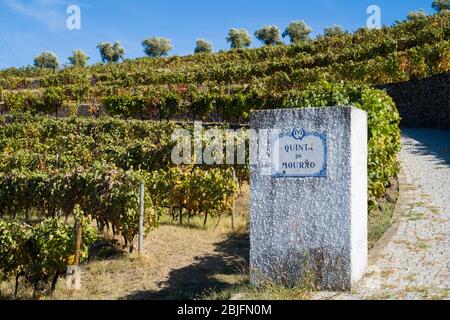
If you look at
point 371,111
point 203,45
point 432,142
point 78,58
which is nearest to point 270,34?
point 203,45

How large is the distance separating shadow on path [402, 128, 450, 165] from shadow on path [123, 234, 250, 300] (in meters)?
7.86

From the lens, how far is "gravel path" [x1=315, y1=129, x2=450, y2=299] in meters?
6.04

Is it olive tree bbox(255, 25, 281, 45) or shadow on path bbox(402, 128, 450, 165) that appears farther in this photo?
olive tree bbox(255, 25, 281, 45)

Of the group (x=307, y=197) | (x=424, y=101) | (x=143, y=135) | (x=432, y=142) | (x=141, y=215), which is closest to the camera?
(x=307, y=197)

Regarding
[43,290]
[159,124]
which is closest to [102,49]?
[159,124]

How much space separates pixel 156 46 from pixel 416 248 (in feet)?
298

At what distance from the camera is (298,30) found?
8319cm

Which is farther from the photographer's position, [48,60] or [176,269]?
[48,60]

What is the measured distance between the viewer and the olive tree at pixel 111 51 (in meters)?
95.1

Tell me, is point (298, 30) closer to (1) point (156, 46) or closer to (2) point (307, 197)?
(1) point (156, 46)

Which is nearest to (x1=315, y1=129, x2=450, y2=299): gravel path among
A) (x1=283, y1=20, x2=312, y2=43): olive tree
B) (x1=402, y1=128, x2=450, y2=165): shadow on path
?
(x1=402, y1=128, x2=450, y2=165): shadow on path

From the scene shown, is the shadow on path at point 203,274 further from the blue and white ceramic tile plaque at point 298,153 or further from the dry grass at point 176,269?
the blue and white ceramic tile plaque at point 298,153

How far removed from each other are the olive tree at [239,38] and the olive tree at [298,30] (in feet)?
24.7

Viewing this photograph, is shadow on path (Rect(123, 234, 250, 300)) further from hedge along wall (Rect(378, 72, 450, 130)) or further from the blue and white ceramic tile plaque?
hedge along wall (Rect(378, 72, 450, 130))
